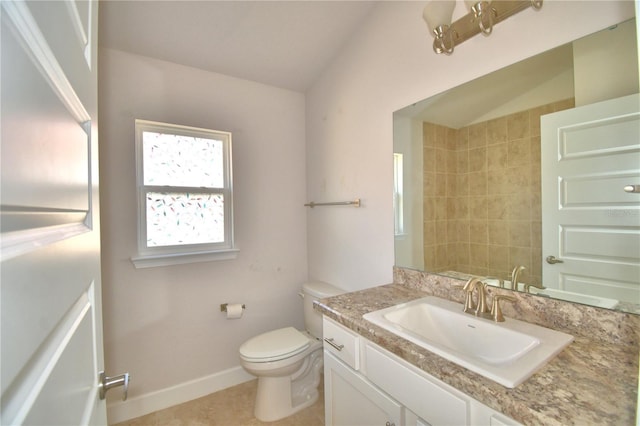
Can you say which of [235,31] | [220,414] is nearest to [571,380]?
[220,414]

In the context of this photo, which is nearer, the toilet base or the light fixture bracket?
the light fixture bracket

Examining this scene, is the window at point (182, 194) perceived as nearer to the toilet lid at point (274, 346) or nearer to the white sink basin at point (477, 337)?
the toilet lid at point (274, 346)

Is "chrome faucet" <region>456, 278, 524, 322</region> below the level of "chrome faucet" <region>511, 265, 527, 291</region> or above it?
below

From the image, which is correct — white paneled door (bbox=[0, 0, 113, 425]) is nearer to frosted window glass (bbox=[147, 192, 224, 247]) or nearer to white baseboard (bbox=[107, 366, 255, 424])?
frosted window glass (bbox=[147, 192, 224, 247])

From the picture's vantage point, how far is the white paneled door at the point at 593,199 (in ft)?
2.95

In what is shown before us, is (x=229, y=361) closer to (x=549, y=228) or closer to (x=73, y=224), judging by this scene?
(x=73, y=224)

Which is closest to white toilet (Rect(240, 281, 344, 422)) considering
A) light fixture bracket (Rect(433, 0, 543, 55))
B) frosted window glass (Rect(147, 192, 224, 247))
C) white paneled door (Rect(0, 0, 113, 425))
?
frosted window glass (Rect(147, 192, 224, 247))

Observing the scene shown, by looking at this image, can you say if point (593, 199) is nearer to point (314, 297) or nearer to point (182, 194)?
point (314, 297)

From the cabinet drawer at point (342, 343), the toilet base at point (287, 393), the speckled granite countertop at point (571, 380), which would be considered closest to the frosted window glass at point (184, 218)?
the toilet base at point (287, 393)

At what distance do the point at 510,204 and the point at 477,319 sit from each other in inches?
19.8

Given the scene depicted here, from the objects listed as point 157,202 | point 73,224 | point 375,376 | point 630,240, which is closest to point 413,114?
point 630,240

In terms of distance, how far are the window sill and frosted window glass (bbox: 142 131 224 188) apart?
1.61 ft

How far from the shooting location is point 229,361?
7.05ft

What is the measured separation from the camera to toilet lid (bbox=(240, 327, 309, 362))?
5.69 feet
